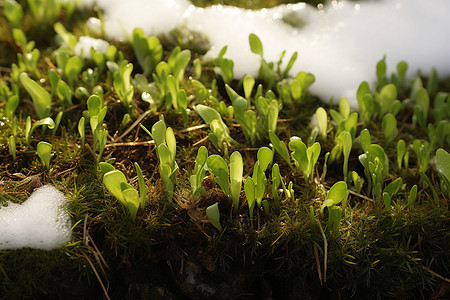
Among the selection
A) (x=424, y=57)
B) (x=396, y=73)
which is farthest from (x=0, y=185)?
(x=424, y=57)

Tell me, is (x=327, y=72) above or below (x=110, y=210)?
above

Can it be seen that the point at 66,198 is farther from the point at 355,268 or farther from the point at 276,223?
the point at 355,268

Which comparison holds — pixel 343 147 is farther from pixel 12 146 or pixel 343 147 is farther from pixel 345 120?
pixel 12 146

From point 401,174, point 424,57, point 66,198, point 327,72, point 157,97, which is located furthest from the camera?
point 424,57

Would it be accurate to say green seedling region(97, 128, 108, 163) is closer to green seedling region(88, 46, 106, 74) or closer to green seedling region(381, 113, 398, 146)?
green seedling region(88, 46, 106, 74)

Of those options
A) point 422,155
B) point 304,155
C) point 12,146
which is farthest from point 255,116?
point 12,146

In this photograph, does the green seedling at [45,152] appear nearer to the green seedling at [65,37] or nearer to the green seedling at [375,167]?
the green seedling at [65,37]
